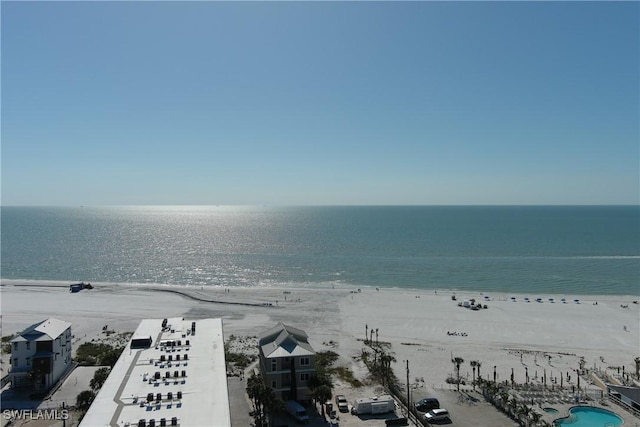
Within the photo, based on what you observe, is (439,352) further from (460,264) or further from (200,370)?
(460,264)

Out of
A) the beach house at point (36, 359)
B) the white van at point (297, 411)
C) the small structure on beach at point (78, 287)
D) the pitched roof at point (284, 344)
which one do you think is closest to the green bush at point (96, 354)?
the beach house at point (36, 359)

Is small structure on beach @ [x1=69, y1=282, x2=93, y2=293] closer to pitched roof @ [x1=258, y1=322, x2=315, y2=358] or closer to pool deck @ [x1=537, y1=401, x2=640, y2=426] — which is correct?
pitched roof @ [x1=258, y1=322, x2=315, y2=358]

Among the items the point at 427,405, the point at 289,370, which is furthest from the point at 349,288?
the point at 289,370

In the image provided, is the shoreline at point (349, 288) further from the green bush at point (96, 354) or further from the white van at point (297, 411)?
the white van at point (297, 411)

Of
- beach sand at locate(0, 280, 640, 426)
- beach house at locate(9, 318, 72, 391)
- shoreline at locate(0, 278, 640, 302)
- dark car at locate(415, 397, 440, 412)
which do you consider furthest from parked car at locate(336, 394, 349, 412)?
shoreline at locate(0, 278, 640, 302)

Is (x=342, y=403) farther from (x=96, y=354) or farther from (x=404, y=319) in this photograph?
(x=404, y=319)
